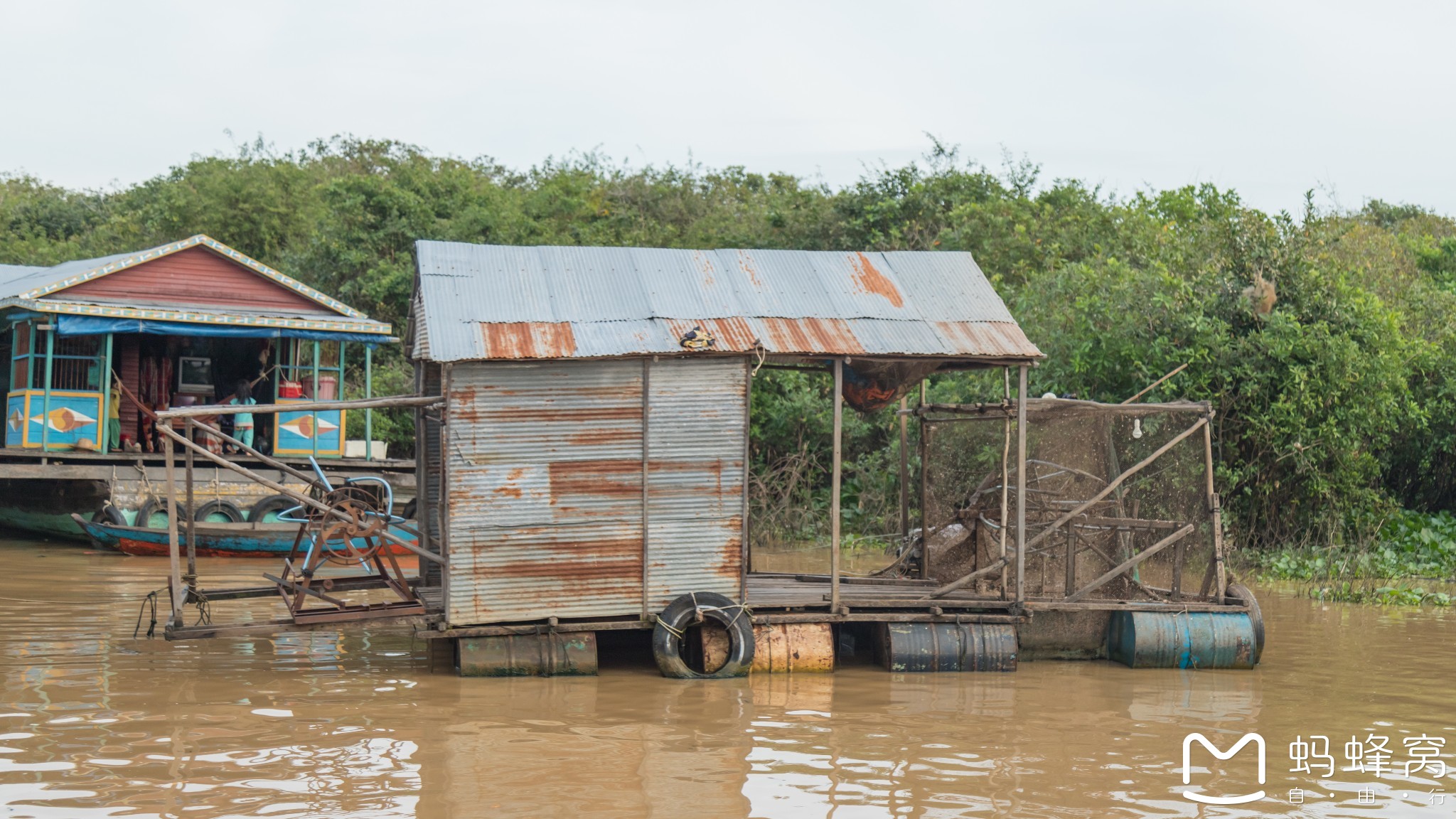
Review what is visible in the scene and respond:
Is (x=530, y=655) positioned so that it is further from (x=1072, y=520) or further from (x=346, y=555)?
(x=1072, y=520)

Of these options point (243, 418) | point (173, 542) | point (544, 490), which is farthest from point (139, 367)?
point (544, 490)

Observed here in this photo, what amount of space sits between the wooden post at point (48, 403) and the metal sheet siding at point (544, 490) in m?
11.2

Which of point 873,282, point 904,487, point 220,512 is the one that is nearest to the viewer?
point 873,282

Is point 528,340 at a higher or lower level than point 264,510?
higher

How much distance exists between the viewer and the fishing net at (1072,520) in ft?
33.2

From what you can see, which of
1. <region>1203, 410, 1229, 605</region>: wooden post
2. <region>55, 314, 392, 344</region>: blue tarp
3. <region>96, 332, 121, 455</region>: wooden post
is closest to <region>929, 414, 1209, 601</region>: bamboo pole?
<region>1203, 410, 1229, 605</region>: wooden post

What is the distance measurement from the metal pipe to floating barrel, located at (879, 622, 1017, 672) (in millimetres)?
13013

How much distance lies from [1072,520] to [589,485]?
3.99 metres

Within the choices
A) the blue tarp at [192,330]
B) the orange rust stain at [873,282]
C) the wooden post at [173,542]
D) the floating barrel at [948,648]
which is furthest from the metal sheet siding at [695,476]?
the blue tarp at [192,330]

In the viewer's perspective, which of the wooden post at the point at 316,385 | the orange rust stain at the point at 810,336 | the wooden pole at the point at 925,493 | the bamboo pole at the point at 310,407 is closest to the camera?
the bamboo pole at the point at 310,407

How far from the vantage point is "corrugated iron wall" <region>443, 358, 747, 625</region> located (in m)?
8.83

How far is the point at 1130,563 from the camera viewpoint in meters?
9.89

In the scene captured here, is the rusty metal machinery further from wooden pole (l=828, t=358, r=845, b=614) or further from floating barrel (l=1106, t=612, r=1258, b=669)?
floating barrel (l=1106, t=612, r=1258, b=669)

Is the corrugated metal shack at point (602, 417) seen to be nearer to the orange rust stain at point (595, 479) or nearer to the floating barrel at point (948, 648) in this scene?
the orange rust stain at point (595, 479)
